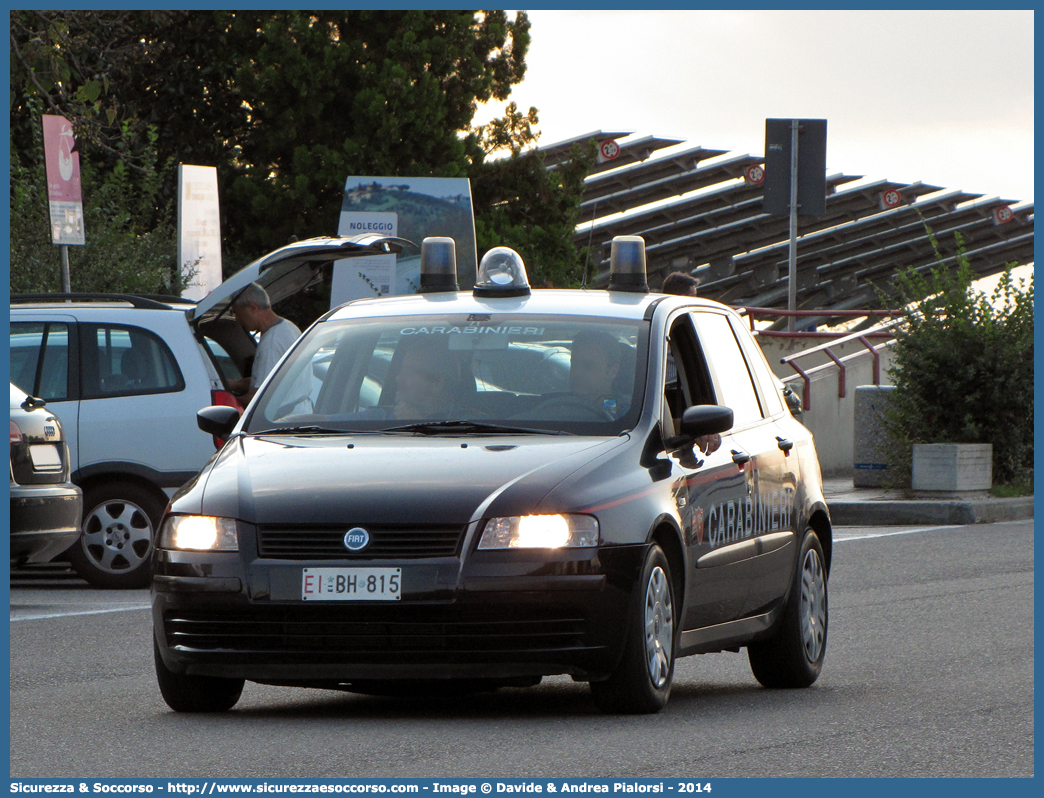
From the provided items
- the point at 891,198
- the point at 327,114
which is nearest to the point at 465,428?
the point at 327,114

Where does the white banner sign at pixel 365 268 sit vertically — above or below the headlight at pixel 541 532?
above

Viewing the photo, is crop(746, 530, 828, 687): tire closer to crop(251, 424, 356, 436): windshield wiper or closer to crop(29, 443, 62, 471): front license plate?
crop(251, 424, 356, 436): windshield wiper

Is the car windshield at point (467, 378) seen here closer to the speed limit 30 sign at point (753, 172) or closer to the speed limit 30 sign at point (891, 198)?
the speed limit 30 sign at point (753, 172)

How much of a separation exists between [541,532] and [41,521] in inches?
220

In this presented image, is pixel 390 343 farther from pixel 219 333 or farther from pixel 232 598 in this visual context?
pixel 219 333

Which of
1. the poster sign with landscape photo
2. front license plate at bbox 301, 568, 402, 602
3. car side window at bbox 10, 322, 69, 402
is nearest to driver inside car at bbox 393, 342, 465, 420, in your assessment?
front license plate at bbox 301, 568, 402, 602

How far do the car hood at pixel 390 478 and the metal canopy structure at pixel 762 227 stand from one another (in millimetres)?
30170

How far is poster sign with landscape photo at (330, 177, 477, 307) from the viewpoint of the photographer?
22.3 metres

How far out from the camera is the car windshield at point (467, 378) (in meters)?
7.47

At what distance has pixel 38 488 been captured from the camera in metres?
11.5

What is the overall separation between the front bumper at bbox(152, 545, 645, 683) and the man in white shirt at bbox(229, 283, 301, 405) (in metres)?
6.68

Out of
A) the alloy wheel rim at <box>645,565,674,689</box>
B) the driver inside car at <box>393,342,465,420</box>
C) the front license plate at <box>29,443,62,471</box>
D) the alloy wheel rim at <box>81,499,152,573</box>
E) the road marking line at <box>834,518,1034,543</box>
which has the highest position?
the driver inside car at <box>393,342,465,420</box>

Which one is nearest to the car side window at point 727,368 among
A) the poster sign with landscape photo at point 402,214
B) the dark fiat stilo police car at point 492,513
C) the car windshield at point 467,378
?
the dark fiat stilo police car at point 492,513

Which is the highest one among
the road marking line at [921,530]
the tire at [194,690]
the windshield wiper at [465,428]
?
the windshield wiper at [465,428]
